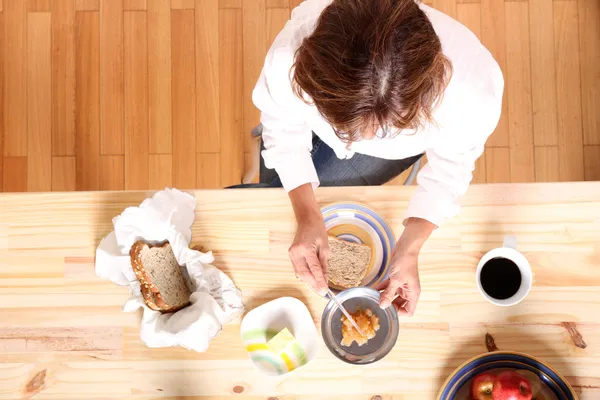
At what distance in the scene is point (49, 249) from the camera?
3.42ft

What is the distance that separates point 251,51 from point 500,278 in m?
1.21

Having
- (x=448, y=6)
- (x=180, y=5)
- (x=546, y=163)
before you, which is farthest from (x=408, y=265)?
(x=180, y=5)

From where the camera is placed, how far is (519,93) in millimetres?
1798

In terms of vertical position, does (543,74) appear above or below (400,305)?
above

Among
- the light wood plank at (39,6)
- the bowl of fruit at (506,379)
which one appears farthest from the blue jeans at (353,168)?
the light wood plank at (39,6)

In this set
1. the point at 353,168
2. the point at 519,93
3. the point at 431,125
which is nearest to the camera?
the point at 431,125

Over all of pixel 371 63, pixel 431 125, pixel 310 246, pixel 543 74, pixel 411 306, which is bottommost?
pixel 411 306

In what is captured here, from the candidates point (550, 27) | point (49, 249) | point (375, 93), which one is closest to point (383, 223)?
point (375, 93)

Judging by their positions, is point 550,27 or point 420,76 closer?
point 420,76

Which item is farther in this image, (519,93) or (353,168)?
(519,93)

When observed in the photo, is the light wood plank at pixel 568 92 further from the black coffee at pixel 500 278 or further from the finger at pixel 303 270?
the finger at pixel 303 270

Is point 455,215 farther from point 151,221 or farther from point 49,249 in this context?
point 49,249

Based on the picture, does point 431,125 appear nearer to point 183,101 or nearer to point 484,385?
Answer: point 484,385

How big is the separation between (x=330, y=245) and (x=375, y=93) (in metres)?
0.38
